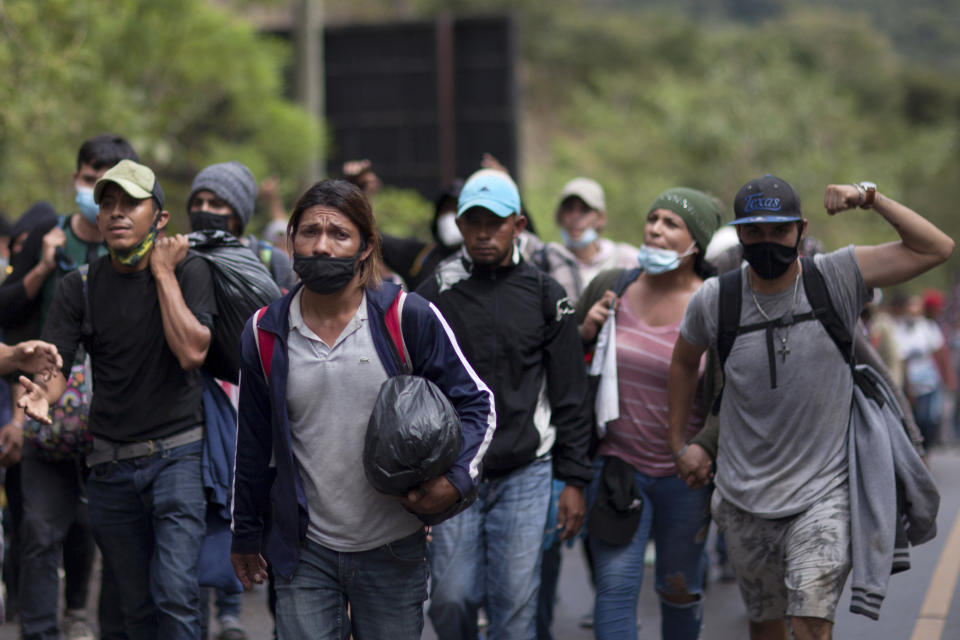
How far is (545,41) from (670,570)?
219 feet

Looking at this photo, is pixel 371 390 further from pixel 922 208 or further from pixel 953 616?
pixel 922 208

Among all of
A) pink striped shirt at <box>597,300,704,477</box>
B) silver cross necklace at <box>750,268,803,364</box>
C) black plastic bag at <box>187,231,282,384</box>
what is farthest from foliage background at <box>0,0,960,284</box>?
silver cross necklace at <box>750,268,803,364</box>

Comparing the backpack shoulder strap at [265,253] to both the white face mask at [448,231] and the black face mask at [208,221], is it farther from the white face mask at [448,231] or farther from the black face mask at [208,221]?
the white face mask at [448,231]

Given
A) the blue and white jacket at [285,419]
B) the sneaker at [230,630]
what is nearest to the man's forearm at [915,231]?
the blue and white jacket at [285,419]

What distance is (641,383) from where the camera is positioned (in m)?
5.48

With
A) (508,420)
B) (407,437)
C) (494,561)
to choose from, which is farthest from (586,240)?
(407,437)

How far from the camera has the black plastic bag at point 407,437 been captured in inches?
151

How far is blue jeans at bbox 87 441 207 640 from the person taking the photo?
477 cm

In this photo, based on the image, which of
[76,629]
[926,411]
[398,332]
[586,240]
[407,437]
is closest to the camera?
[407,437]

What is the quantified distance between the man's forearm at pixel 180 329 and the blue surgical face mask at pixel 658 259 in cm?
191

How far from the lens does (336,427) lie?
4020mm

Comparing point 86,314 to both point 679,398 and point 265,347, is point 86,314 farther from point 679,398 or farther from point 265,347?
point 679,398

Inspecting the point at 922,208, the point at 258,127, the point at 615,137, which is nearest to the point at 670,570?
the point at 258,127

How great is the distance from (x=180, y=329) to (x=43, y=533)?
5.02 feet
